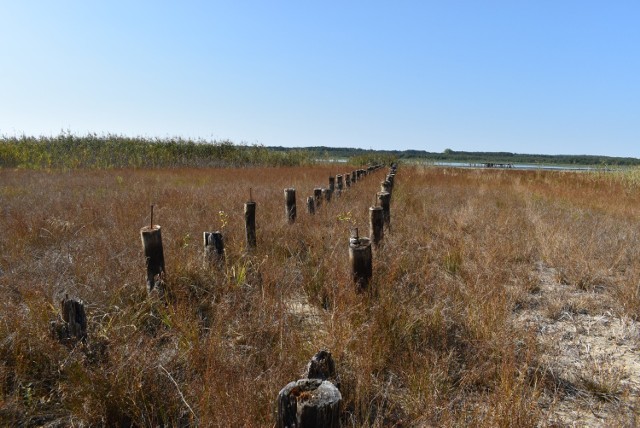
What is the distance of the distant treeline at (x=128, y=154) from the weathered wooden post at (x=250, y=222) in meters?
17.5

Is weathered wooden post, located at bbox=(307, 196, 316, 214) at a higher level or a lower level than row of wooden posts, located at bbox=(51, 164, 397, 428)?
higher

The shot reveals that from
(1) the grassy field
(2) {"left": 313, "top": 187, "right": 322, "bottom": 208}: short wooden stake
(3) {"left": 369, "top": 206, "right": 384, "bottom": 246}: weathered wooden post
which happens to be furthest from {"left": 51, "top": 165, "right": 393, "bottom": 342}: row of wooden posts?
(2) {"left": 313, "top": 187, "right": 322, "bottom": 208}: short wooden stake

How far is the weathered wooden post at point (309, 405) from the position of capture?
4.02 ft

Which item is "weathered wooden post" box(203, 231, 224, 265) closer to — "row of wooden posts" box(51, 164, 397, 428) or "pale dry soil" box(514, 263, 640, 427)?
"row of wooden posts" box(51, 164, 397, 428)

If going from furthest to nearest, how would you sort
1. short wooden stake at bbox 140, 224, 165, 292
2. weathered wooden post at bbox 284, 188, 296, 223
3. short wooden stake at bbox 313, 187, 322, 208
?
short wooden stake at bbox 313, 187, 322, 208 → weathered wooden post at bbox 284, 188, 296, 223 → short wooden stake at bbox 140, 224, 165, 292

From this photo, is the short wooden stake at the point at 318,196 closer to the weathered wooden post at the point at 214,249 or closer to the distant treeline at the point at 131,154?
the weathered wooden post at the point at 214,249

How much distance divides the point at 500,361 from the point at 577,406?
459 mm

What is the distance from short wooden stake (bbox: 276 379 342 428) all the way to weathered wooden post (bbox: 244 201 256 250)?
342 centimetres

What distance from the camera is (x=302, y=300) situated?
3.61m

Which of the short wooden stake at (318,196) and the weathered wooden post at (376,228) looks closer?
the weathered wooden post at (376,228)

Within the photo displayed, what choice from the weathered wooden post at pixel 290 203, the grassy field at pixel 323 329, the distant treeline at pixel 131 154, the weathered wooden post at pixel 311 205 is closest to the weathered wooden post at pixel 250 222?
the grassy field at pixel 323 329

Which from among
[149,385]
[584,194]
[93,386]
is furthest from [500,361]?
[584,194]

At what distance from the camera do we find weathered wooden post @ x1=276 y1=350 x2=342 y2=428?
4.02ft

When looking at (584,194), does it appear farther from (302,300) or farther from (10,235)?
(10,235)
